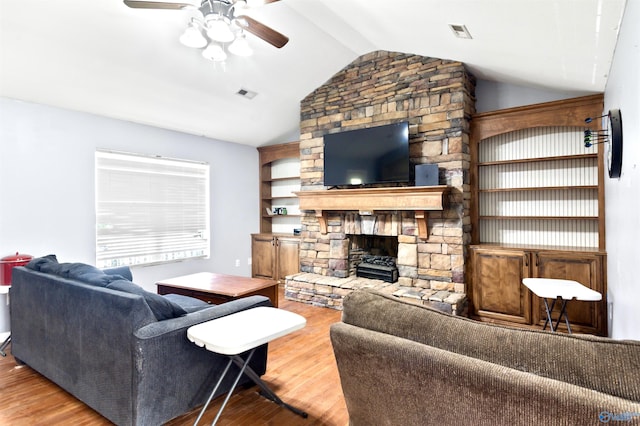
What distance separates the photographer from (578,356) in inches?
33.8

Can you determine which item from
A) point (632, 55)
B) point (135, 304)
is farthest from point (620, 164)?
point (135, 304)

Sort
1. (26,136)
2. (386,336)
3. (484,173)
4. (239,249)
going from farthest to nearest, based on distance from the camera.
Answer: (239,249) < (484,173) < (26,136) < (386,336)

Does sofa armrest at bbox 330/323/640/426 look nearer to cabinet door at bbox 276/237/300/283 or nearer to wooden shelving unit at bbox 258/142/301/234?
cabinet door at bbox 276/237/300/283

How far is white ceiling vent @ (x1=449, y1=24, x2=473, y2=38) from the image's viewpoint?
2.77 m

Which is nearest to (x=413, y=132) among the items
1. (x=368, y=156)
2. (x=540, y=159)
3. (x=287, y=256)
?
(x=368, y=156)

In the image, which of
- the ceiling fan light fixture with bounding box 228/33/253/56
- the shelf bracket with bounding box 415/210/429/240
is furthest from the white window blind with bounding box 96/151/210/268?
the shelf bracket with bounding box 415/210/429/240

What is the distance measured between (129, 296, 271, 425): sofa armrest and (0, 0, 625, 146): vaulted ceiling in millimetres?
2592

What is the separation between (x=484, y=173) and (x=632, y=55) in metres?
2.60

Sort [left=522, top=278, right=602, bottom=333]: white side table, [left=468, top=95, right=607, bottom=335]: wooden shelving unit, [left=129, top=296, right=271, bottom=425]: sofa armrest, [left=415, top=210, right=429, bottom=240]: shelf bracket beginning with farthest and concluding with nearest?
[left=415, top=210, right=429, bottom=240]: shelf bracket → [left=468, top=95, right=607, bottom=335]: wooden shelving unit → [left=522, top=278, right=602, bottom=333]: white side table → [left=129, top=296, right=271, bottom=425]: sofa armrest

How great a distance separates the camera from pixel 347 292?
4.33 metres

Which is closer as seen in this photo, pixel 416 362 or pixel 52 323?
pixel 416 362

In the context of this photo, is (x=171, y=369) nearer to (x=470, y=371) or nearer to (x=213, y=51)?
(x=470, y=371)

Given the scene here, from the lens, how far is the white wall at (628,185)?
1.61 meters

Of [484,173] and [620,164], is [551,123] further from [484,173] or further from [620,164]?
[620,164]
